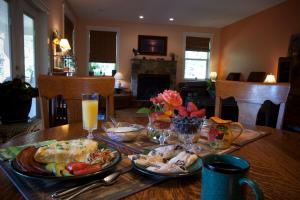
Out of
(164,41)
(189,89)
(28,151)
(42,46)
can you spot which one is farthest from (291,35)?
(28,151)

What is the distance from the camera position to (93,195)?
54cm

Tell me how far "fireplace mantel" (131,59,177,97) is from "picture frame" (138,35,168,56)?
0.38 m

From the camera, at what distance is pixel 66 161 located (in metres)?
0.68

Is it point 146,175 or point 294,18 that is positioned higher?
point 294,18

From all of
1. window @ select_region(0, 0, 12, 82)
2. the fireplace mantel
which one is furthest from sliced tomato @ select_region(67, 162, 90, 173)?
the fireplace mantel

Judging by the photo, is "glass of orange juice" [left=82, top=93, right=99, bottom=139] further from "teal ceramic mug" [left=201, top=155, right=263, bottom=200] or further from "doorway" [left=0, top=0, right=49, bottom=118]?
"doorway" [left=0, top=0, right=49, bottom=118]

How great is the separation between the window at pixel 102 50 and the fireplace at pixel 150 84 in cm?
110

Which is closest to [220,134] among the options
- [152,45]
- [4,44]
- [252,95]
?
[252,95]

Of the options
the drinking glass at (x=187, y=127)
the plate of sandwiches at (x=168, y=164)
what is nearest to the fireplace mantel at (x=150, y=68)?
the drinking glass at (x=187, y=127)

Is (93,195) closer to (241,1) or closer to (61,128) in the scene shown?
(61,128)

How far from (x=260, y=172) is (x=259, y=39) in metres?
6.34

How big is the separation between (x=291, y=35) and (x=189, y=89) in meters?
2.39

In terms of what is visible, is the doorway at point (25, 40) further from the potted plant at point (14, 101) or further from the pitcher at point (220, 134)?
the pitcher at point (220, 134)

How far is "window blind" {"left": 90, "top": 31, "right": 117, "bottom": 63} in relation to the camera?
25.3 ft
